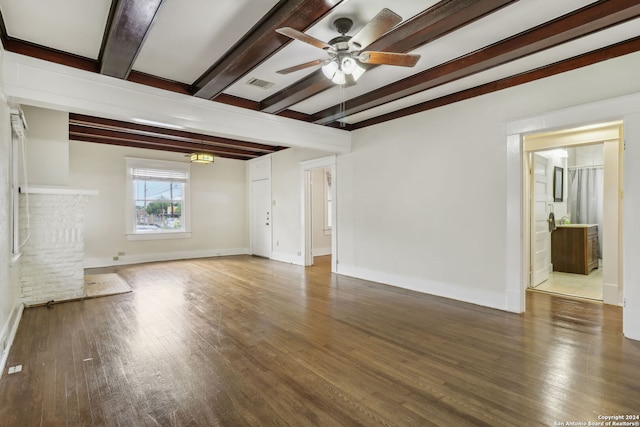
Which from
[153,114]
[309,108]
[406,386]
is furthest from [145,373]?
[309,108]

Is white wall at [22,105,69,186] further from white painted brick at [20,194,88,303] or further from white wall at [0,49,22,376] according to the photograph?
white wall at [0,49,22,376]

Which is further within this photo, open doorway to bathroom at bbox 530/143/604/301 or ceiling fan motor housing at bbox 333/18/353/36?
open doorway to bathroom at bbox 530/143/604/301

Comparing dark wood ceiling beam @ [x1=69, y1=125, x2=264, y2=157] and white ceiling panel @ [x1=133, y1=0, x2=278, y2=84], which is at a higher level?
white ceiling panel @ [x1=133, y1=0, x2=278, y2=84]

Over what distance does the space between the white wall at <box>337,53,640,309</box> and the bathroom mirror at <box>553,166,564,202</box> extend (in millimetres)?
3021

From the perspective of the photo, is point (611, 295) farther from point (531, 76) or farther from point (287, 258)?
point (287, 258)

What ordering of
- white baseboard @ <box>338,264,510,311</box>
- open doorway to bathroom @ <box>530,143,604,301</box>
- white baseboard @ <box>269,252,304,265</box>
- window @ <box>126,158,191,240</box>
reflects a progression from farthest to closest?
window @ <box>126,158,191,240</box> < white baseboard @ <box>269,252,304,265</box> < open doorway to bathroom @ <box>530,143,604,301</box> < white baseboard @ <box>338,264,510,311</box>

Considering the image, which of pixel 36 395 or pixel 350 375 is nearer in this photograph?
pixel 36 395

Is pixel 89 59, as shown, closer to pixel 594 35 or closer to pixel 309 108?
pixel 309 108

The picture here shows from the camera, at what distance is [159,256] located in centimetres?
760

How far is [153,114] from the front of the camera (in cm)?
379

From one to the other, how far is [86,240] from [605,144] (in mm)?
9171

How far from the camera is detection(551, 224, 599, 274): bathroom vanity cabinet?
5.70m

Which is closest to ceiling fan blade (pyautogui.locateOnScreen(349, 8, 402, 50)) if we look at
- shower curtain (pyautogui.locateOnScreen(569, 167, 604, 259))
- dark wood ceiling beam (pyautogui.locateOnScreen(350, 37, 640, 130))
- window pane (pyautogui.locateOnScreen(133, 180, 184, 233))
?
dark wood ceiling beam (pyautogui.locateOnScreen(350, 37, 640, 130))

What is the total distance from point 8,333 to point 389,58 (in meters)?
4.11
